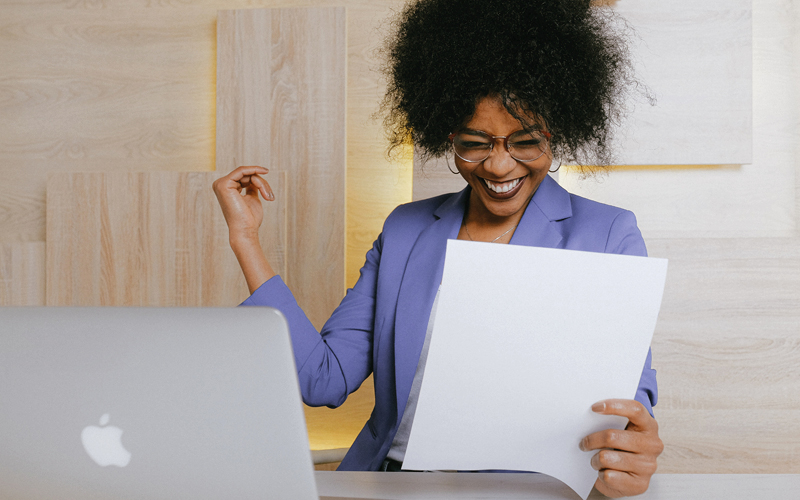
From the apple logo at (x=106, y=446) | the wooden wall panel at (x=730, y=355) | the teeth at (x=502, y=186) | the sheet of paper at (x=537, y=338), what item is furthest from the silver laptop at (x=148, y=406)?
the wooden wall panel at (x=730, y=355)

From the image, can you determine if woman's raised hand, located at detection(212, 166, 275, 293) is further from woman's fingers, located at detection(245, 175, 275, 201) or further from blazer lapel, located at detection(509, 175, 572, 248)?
blazer lapel, located at detection(509, 175, 572, 248)

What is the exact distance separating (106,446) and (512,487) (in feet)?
1.68

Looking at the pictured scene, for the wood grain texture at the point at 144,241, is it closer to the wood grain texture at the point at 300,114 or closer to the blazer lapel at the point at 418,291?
the wood grain texture at the point at 300,114

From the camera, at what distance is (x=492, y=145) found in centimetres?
116

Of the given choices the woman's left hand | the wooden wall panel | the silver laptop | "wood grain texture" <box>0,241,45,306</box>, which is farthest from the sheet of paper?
"wood grain texture" <box>0,241,45,306</box>

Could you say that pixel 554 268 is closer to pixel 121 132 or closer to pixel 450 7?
pixel 450 7

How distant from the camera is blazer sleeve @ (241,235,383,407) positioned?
1.13 m

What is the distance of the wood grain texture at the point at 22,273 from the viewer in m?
2.17

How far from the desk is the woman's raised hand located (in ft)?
1.51

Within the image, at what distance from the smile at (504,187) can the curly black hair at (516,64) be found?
4.9 inches

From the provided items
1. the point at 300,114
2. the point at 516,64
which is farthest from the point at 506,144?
the point at 300,114

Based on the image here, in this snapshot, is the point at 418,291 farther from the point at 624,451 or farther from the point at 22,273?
the point at 22,273

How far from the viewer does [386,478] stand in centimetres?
82

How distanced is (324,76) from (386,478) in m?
1.57
